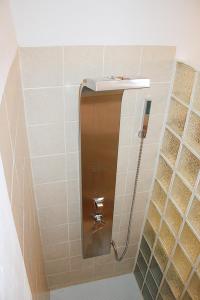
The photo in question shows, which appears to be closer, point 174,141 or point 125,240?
point 174,141

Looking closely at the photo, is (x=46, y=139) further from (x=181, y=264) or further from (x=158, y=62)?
(x=181, y=264)

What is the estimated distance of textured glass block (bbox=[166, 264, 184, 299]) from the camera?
1.34m

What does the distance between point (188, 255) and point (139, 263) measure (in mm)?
708

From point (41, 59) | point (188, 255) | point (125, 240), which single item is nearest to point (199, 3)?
point (41, 59)

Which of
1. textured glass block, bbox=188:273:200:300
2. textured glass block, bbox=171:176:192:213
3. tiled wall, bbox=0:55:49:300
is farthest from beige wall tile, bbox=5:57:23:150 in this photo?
textured glass block, bbox=188:273:200:300

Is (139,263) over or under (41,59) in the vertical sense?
under

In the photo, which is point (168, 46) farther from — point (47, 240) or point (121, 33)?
point (47, 240)

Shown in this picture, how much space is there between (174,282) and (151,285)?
33 centimetres

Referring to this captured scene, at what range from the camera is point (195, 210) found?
45.0 inches

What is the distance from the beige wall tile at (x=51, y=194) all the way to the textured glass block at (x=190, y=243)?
2.11ft

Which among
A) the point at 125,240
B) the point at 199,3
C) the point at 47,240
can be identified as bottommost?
the point at 125,240

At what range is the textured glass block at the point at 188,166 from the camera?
1107 millimetres

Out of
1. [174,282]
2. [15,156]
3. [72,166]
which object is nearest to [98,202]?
[72,166]

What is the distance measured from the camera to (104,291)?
1.85 m
